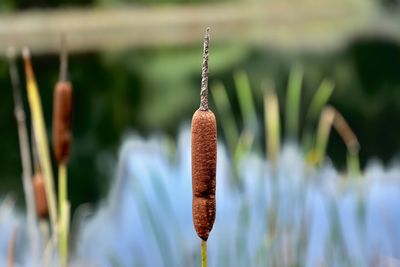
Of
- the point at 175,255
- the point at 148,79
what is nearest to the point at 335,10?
the point at 148,79

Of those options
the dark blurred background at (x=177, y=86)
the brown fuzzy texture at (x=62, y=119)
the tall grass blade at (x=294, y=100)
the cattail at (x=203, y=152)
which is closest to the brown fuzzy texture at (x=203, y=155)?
the cattail at (x=203, y=152)

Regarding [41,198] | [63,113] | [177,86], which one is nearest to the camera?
[63,113]

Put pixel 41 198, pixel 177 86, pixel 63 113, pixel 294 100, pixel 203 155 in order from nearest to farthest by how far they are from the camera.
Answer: pixel 203 155 → pixel 63 113 → pixel 41 198 → pixel 294 100 → pixel 177 86

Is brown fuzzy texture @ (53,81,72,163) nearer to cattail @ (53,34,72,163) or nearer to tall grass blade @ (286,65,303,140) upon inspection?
cattail @ (53,34,72,163)

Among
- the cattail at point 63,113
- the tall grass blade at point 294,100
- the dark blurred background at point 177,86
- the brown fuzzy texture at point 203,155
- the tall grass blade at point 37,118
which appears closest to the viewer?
the brown fuzzy texture at point 203,155

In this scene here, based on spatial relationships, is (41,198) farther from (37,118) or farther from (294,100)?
(294,100)

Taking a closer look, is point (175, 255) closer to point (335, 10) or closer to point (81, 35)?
point (81, 35)

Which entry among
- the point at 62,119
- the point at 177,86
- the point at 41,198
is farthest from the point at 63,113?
the point at 177,86

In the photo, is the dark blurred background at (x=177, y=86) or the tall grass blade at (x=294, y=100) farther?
the dark blurred background at (x=177, y=86)

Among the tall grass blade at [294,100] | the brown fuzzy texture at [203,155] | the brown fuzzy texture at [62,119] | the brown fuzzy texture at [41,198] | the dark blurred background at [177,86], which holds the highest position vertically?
the dark blurred background at [177,86]

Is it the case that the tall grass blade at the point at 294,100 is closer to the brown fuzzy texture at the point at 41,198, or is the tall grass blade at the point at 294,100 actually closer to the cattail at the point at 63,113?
the brown fuzzy texture at the point at 41,198
